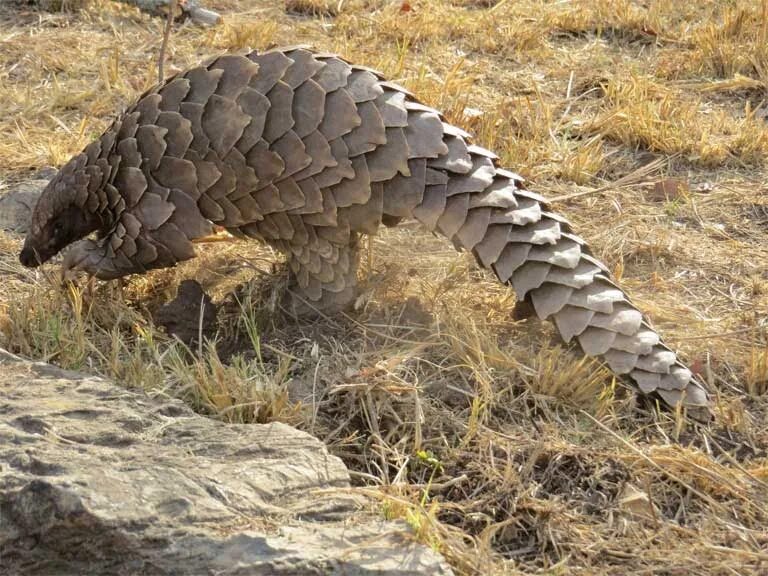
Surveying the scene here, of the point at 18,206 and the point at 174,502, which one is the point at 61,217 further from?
the point at 174,502

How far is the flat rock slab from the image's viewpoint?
2.32 m

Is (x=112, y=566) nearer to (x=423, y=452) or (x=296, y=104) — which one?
(x=423, y=452)

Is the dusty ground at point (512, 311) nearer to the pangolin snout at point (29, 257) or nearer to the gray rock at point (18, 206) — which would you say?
the pangolin snout at point (29, 257)

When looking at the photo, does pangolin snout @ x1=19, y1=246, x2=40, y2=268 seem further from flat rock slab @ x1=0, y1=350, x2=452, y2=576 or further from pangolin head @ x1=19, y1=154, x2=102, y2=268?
flat rock slab @ x1=0, y1=350, x2=452, y2=576

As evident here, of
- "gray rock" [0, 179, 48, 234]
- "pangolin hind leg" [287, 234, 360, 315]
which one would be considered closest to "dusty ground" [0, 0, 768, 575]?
"pangolin hind leg" [287, 234, 360, 315]

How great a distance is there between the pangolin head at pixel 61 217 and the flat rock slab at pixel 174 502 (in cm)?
113

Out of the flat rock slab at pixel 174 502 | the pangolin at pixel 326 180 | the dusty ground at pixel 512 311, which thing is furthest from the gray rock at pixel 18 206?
the flat rock slab at pixel 174 502

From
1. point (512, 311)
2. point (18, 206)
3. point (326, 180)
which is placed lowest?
point (18, 206)

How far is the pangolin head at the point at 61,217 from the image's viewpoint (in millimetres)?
3807

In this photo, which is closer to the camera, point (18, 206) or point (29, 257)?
point (29, 257)

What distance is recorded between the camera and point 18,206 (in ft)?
15.0

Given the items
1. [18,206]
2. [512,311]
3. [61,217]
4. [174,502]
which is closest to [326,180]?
[512,311]

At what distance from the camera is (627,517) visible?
2.87 m

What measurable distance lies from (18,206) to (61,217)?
781mm
